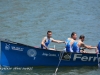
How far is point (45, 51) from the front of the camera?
16500mm

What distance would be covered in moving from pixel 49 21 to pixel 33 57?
1091 centimetres

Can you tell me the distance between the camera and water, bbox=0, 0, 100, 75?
21.4 meters

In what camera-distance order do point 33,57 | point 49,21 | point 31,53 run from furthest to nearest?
point 49,21, point 33,57, point 31,53

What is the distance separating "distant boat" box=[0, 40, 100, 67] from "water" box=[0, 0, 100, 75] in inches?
A: 12.4

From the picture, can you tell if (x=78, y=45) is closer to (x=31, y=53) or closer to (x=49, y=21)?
(x=31, y=53)

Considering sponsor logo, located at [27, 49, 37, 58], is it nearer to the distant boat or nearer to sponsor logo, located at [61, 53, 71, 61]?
the distant boat

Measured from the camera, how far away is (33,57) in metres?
16.6

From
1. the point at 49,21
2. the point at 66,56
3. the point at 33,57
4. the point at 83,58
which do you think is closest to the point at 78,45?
the point at 83,58

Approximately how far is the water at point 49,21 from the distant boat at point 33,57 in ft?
1.03

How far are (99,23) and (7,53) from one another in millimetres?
12197

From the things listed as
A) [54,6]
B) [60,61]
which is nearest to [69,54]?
[60,61]

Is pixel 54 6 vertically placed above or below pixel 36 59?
above

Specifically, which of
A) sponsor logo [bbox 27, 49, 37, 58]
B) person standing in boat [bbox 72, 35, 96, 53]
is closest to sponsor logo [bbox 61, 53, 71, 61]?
person standing in boat [bbox 72, 35, 96, 53]

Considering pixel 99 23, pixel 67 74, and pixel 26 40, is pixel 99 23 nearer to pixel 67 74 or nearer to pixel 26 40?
pixel 26 40
